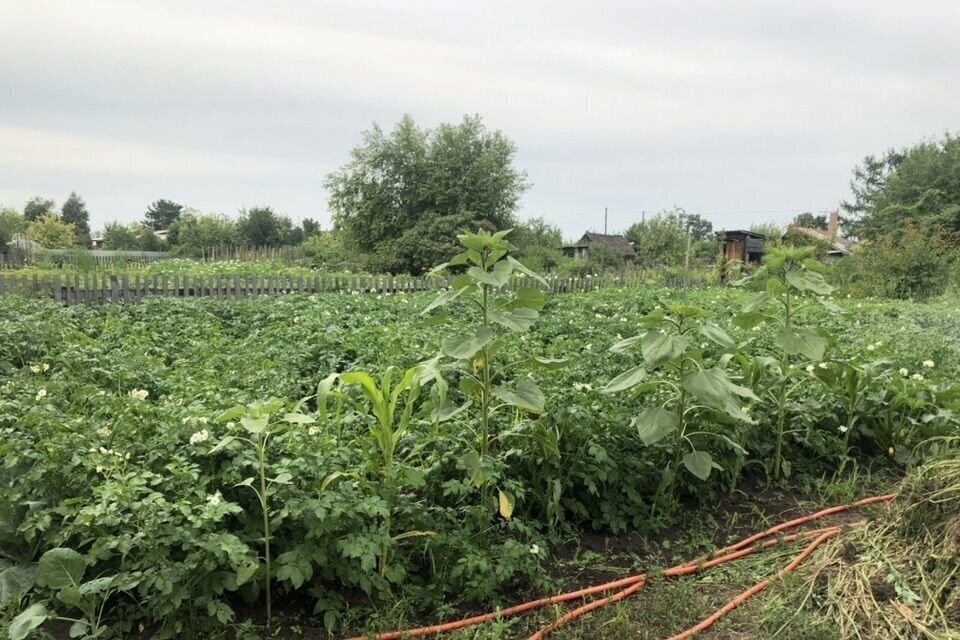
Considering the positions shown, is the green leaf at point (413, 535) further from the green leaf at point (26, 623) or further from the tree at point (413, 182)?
the tree at point (413, 182)

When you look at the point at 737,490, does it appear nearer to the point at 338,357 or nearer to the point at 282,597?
the point at 282,597

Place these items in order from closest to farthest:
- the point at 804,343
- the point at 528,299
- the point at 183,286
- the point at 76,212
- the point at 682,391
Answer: the point at 528,299 < the point at 682,391 < the point at 804,343 < the point at 183,286 < the point at 76,212

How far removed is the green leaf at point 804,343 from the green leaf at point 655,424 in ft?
2.36

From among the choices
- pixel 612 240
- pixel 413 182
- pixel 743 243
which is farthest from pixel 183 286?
pixel 612 240

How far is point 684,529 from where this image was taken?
2.70 metres

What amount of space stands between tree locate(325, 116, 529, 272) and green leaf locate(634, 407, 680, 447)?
24538 mm

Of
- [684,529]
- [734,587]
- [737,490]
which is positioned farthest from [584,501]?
[737,490]

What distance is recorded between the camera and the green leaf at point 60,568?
69.4 inches

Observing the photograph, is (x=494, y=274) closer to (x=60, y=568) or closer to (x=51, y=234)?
(x=60, y=568)

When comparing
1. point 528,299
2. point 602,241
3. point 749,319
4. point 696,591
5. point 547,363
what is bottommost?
point 696,591

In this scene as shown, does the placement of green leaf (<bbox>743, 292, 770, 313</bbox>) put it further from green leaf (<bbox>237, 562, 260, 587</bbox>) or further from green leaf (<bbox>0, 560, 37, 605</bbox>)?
green leaf (<bbox>0, 560, 37, 605</bbox>)

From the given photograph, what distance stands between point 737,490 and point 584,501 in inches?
34.7

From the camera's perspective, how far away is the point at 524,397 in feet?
7.50

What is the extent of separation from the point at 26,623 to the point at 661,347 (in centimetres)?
219
